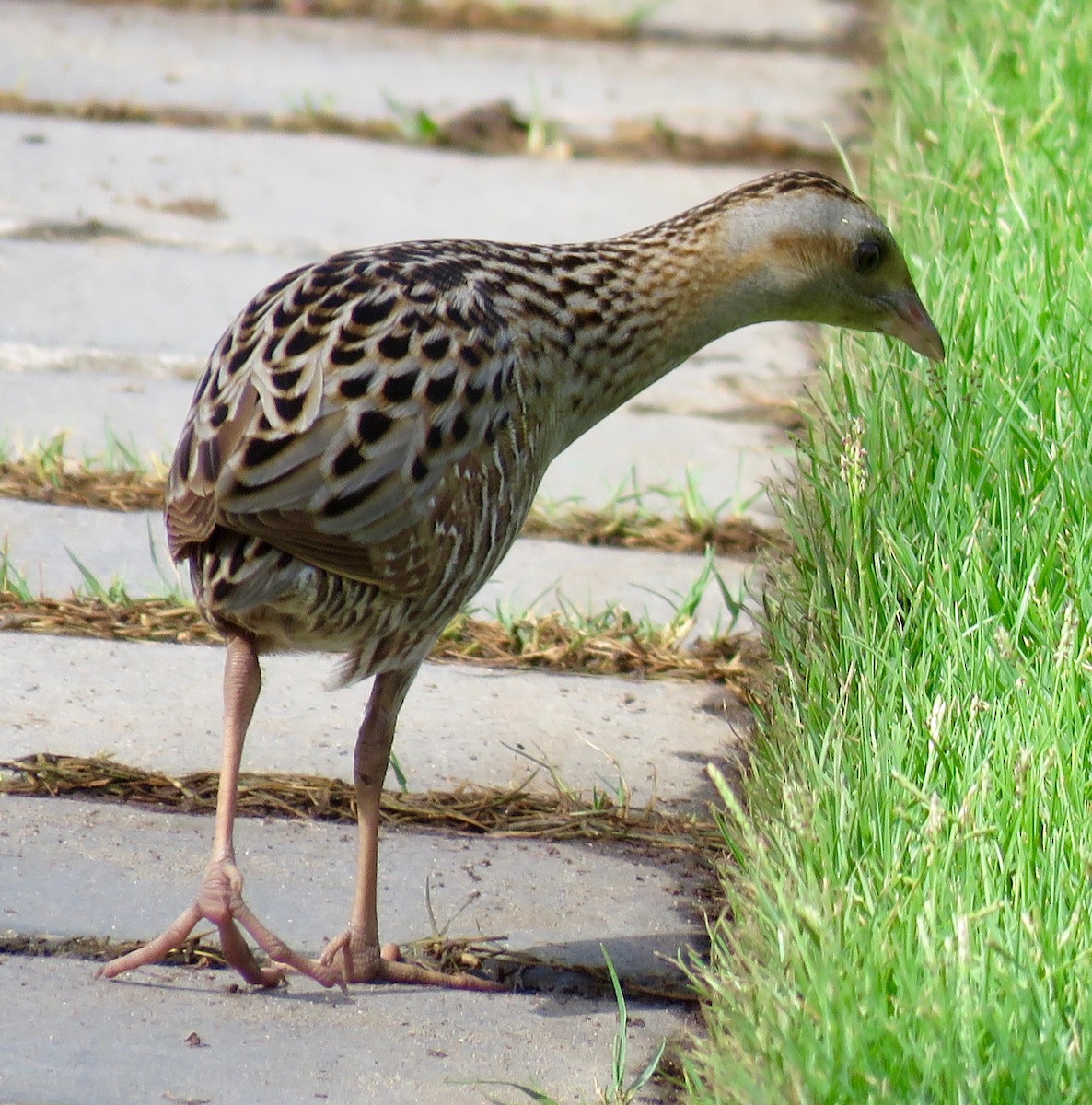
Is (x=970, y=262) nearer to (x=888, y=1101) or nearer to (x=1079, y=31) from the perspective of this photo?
(x=1079, y=31)

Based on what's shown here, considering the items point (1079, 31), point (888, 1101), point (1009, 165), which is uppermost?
point (1079, 31)

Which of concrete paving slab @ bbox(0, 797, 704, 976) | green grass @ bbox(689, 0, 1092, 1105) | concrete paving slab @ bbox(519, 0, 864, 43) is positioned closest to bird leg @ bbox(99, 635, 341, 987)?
concrete paving slab @ bbox(0, 797, 704, 976)

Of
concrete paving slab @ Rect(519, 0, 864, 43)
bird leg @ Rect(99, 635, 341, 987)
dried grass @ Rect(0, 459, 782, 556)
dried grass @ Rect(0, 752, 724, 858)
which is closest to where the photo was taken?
bird leg @ Rect(99, 635, 341, 987)

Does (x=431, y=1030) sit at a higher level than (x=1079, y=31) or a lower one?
lower

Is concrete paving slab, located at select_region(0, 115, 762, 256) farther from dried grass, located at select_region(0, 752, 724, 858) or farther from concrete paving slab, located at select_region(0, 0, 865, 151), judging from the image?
dried grass, located at select_region(0, 752, 724, 858)

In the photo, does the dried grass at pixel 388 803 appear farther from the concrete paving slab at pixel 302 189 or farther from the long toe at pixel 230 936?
the concrete paving slab at pixel 302 189

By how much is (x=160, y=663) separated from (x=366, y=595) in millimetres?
965

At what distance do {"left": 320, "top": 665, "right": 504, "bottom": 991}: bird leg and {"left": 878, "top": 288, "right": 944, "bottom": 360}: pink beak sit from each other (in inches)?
49.8

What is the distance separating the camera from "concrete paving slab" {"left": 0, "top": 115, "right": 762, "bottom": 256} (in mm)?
6090

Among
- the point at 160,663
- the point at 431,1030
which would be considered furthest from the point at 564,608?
the point at 431,1030

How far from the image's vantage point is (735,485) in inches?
193

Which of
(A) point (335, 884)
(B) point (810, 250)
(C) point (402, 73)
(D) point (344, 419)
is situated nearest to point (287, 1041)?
(A) point (335, 884)

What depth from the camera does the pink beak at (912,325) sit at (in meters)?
3.85

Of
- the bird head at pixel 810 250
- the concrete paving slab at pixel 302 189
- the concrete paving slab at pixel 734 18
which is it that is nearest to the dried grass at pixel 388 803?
the bird head at pixel 810 250
